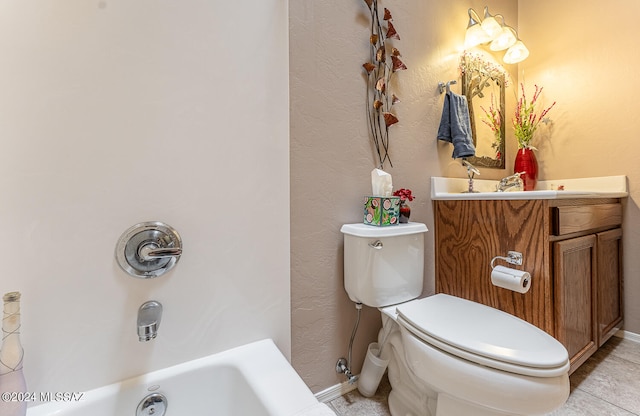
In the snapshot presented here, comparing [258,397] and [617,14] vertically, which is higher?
[617,14]

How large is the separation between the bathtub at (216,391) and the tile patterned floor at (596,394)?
0.52m

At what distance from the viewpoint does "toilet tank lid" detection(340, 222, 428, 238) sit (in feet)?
3.20

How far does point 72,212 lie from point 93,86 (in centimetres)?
33

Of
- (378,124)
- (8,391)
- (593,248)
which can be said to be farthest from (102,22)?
(593,248)

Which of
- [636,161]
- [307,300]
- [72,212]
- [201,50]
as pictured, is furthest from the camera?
[636,161]

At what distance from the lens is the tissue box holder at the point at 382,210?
1.04 m

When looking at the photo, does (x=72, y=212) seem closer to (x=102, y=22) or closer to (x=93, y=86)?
(x=93, y=86)

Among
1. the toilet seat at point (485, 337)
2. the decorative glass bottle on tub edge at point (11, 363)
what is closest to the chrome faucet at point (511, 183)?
the toilet seat at point (485, 337)

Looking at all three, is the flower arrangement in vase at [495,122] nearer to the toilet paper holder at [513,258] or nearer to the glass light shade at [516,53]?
the glass light shade at [516,53]

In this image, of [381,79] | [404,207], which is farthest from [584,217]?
[381,79]

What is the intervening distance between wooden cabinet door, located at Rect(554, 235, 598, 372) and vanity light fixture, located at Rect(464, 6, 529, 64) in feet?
3.99

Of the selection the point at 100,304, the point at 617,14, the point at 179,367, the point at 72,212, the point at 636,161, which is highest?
the point at 617,14

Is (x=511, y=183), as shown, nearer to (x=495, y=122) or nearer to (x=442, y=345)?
(x=495, y=122)

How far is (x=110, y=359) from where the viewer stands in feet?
2.28
